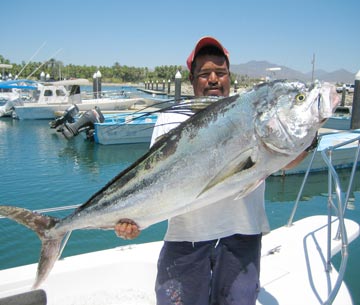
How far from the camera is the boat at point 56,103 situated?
29.1 meters

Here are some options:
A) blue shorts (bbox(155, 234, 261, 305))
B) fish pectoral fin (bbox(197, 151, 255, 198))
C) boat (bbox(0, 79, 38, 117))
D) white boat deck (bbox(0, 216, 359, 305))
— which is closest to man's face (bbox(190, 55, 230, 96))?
fish pectoral fin (bbox(197, 151, 255, 198))

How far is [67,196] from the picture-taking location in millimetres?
10656

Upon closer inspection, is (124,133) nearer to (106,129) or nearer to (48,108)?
(106,129)

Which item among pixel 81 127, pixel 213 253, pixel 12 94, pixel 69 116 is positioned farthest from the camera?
pixel 12 94

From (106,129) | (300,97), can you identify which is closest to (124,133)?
(106,129)

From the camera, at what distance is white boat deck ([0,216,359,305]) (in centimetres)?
335

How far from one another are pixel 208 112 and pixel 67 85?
106 ft

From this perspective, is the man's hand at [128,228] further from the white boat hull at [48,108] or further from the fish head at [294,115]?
the white boat hull at [48,108]

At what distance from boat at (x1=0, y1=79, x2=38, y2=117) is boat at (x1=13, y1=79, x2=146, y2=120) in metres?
1.51

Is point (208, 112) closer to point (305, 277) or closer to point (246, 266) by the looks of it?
point (246, 266)

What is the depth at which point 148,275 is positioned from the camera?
154 inches

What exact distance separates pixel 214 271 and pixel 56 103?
30740 mm

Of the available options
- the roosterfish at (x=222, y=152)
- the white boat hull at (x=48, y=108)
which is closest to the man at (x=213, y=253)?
the roosterfish at (x=222, y=152)

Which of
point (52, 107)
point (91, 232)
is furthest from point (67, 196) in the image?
point (52, 107)
